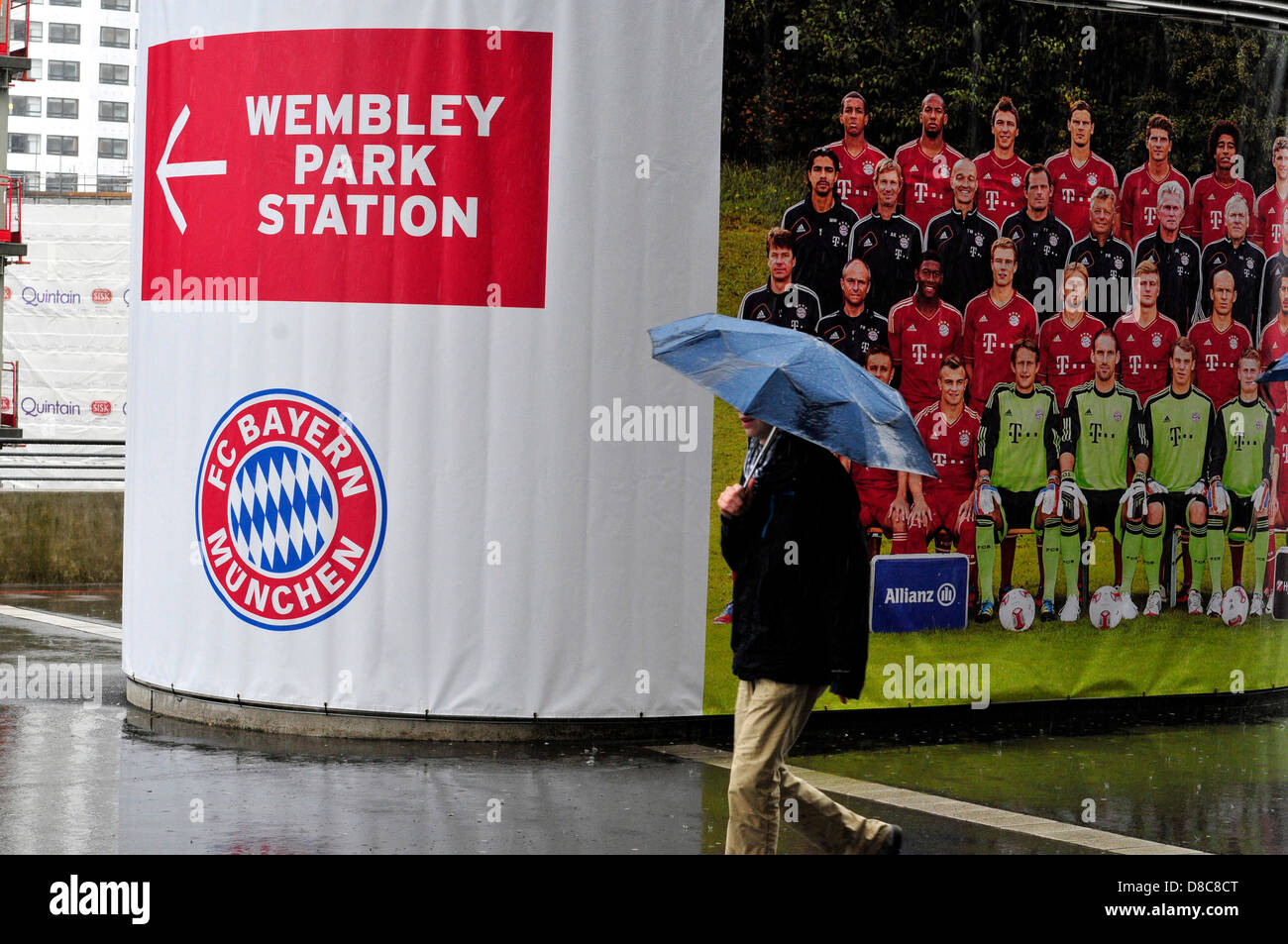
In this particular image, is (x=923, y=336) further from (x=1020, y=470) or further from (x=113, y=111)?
(x=113, y=111)

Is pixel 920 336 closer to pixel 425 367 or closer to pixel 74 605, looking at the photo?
pixel 425 367

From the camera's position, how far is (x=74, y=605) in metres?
16.9

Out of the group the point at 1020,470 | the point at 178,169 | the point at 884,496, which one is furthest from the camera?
the point at 1020,470

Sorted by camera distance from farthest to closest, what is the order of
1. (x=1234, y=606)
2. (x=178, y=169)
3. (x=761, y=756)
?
(x=1234, y=606), (x=178, y=169), (x=761, y=756)

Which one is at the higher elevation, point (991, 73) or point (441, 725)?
point (991, 73)

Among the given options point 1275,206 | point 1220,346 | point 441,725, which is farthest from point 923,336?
point 441,725

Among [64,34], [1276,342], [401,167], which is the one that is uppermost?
[64,34]

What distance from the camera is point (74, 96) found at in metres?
81.6

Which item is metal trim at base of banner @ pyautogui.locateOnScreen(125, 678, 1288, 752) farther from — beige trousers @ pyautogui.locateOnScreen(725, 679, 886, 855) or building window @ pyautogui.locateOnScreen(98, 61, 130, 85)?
building window @ pyautogui.locateOnScreen(98, 61, 130, 85)

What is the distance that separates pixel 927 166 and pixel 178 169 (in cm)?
488

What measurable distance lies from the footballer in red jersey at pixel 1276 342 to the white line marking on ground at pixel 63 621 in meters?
9.81

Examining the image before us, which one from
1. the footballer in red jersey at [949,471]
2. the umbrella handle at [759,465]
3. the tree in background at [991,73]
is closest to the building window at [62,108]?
the tree in background at [991,73]

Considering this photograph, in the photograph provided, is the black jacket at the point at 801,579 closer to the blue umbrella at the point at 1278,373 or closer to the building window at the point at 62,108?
the blue umbrella at the point at 1278,373
